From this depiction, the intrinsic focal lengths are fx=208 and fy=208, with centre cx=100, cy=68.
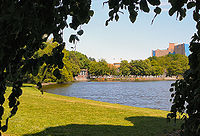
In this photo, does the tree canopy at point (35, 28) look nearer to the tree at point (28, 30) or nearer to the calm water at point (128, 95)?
the tree at point (28, 30)

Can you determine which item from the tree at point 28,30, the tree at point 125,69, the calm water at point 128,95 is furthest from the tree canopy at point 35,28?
the tree at point 125,69

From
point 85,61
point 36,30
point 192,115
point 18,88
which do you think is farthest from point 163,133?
point 85,61

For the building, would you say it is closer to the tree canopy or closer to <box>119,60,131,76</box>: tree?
<box>119,60,131,76</box>: tree

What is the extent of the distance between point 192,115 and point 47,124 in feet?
18.5

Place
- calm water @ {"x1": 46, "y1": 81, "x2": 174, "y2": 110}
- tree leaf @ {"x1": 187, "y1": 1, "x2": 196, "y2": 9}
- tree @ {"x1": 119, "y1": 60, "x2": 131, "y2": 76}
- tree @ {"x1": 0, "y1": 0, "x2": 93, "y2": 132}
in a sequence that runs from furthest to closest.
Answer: tree @ {"x1": 119, "y1": 60, "x2": 131, "y2": 76} < calm water @ {"x1": 46, "y1": 81, "x2": 174, "y2": 110} < tree leaf @ {"x1": 187, "y1": 1, "x2": 196, "y2": 9} < tree @ {"x1": 0, "y1": 0, "x2": 93, "y2": 132}

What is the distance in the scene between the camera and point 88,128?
7.06 metres

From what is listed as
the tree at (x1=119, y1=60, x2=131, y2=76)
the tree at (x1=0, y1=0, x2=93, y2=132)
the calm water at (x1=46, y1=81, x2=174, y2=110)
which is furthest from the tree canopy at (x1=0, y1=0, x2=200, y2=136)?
the tree at (x1=119, y1=60, x2=131, y2=76)

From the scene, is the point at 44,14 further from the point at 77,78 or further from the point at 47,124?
the point at 77,78

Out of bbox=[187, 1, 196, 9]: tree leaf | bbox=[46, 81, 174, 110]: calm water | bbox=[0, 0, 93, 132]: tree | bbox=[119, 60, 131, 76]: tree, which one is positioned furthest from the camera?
bbox=[119, 60, 131, 76]: tree

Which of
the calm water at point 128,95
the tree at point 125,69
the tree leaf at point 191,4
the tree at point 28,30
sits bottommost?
the calm water at point 128,95

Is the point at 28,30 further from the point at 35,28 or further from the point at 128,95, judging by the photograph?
the point at 128,95

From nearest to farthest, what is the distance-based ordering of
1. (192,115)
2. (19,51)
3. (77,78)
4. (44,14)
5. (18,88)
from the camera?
(44,14) → (19,51) → (18,88) → (192,115) → (77,78)

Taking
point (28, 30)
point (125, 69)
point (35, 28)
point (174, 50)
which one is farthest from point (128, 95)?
point (174, 50)

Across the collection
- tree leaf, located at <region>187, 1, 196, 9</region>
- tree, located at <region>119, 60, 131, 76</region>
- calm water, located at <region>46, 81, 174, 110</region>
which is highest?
tree, located at <region>119, 60, 131, 76</region>
